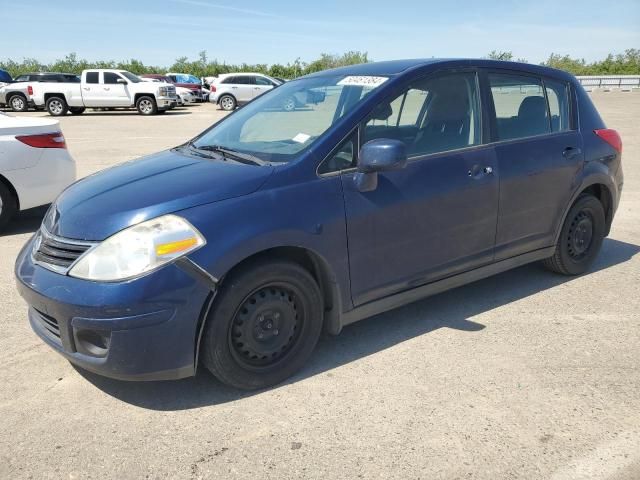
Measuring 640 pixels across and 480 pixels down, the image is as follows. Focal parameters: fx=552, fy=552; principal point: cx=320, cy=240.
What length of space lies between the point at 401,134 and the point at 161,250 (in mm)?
1650

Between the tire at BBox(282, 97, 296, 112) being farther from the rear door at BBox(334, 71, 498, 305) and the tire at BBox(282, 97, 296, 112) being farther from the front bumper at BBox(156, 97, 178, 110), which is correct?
the front bumper at BBox(156, 97, 178, 110)

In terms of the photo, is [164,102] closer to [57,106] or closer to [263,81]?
[57,106]

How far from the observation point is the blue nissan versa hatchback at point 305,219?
8.30 ft

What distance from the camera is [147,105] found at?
897 inches

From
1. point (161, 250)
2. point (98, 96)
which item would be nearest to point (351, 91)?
point (161, 250)

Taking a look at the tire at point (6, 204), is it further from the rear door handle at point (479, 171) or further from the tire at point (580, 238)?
the tire at point (580, 238)

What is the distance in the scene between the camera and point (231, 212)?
8.70ft

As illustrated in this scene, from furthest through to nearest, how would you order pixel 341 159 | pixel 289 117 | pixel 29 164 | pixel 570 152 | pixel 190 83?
1. pixel 190 83
2. pixel 29 164
3. pixel 570 152
4. pixel 289 117
5. pixel 341 159

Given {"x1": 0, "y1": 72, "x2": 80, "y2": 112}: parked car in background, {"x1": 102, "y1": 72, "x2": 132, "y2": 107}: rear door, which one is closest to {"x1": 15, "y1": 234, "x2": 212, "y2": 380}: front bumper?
{"x1": 102, "y1": 72, "x2": 132, "y2": 107}: rear door

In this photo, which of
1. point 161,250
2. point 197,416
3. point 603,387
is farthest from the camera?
point 603,387

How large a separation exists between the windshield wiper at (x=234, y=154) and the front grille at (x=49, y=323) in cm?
128

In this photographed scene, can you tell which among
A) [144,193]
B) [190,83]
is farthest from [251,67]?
[144,193]

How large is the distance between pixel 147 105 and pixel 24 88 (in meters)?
5.67

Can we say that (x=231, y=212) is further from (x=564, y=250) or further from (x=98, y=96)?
(x=98, y=96)
